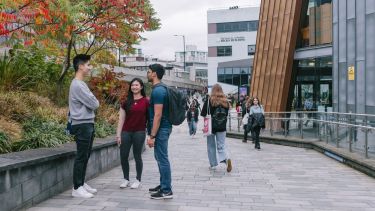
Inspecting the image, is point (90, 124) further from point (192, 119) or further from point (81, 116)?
point (192, 119)

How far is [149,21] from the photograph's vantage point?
12.9m

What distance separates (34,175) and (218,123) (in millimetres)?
3935

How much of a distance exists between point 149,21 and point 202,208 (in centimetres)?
832

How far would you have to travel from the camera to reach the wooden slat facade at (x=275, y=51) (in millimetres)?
19422

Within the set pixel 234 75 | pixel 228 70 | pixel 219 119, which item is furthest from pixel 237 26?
pixel 219 119

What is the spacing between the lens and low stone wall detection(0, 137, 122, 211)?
500 centimetres

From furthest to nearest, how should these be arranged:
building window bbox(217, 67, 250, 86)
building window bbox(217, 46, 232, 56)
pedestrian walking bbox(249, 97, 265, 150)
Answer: building window bbox(217, 46, 232, 56), building window bbox(217, 67, 250, 86), pedestrian walking bbox(249, 97, 265, 150)

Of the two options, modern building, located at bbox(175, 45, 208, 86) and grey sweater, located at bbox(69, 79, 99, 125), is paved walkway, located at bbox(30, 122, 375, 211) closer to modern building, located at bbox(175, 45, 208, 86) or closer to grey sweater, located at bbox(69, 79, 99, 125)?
grey sweater, located at bbox(69, 79, 99, 125)

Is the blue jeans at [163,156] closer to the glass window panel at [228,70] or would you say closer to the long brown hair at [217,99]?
the long brown hair at [217,99]

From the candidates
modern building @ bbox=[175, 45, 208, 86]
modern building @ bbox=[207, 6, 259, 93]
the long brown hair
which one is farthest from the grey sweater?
modern building @ bbox=[175, 45, 208, 86]

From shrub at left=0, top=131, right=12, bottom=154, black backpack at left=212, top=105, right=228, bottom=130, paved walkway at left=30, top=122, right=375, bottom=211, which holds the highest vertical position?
black backpack at left=212, top=105, right=228, bottom=130

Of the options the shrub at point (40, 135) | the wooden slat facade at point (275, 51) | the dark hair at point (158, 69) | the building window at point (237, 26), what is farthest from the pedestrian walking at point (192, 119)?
A: the building window at point (237, 26)

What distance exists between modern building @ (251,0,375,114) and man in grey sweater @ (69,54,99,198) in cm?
997

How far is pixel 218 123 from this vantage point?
339 inches
